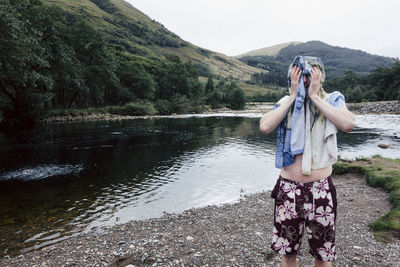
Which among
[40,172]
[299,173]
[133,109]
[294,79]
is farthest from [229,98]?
[299,173]

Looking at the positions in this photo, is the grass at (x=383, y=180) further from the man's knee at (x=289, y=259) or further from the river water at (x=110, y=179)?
the man's knee at (x=289, y=259)

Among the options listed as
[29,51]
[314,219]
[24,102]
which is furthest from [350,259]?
[24,102]

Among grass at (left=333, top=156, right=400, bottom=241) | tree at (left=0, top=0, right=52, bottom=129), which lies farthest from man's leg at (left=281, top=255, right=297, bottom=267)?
tree at (left=0, top=0, right=52, bottom=129)

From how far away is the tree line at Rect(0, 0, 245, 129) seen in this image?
103 ft

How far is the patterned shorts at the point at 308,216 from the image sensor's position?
2947 millimetres

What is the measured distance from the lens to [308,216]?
9.82 ft

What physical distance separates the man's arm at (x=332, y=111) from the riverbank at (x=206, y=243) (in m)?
4.18

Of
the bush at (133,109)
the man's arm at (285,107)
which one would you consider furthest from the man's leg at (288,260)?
the bush at (133,109)

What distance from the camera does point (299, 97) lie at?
306 cm

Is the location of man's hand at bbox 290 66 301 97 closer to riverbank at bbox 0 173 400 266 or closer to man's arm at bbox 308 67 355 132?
man's arm at bbox 308 67 355 132

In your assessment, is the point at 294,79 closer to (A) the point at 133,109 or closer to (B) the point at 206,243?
(B) the point at 206,243

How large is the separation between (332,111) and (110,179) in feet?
48.4

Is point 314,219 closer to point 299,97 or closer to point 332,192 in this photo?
point 332,192

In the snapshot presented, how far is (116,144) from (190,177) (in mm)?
14345
